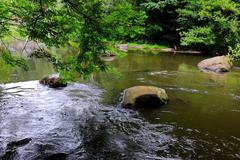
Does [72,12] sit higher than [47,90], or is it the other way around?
[72,12]

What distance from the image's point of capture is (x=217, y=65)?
1616 cm

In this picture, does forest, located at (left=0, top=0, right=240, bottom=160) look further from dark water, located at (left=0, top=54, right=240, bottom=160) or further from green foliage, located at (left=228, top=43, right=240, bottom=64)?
green foliage, located at (left=228, top=43, right=240, bottom=64)

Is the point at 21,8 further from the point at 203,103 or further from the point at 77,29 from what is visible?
the point at 203,103

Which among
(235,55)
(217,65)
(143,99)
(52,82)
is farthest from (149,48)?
(143,99)

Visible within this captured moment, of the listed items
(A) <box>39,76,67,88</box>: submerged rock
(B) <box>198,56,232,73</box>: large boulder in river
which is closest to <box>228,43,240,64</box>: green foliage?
(B) <box>198,56,232,73</box>: large boulder in river

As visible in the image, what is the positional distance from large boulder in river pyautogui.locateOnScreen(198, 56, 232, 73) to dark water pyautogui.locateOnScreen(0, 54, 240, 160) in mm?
2701

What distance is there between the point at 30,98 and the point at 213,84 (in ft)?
21.2

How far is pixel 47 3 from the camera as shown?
6.02 metres

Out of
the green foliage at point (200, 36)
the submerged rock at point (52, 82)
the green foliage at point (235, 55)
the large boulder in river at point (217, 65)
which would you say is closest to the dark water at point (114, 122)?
the submerged rock at point (52, 82)

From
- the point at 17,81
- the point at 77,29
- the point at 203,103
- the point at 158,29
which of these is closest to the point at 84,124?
the point at 77,29

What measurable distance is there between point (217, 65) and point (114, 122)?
9.41m

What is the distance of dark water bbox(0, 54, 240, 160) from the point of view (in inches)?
253

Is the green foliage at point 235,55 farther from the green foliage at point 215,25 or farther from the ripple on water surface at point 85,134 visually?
the ripple on water surface at point 85,134

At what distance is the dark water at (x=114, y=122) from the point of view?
644 cm
